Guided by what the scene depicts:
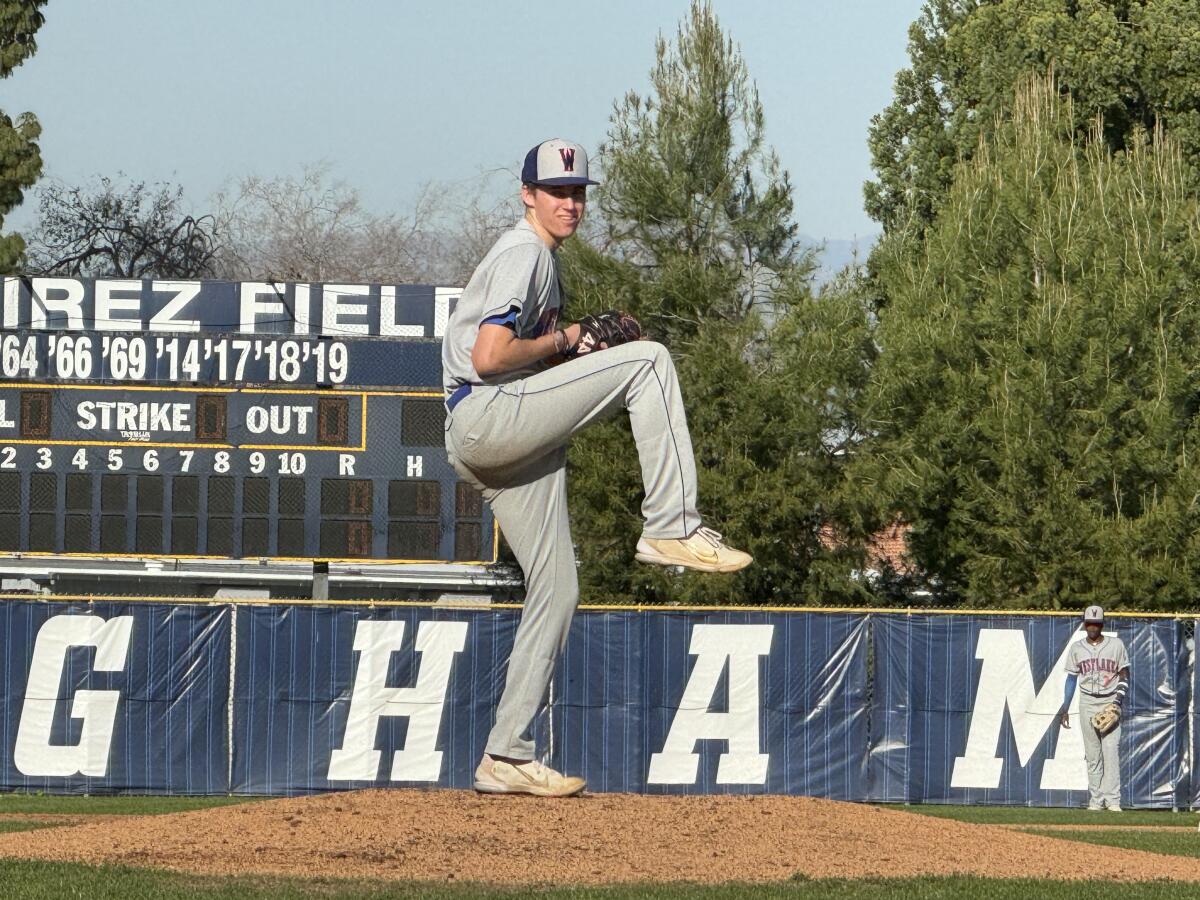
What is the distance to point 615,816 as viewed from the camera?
27.9 ft

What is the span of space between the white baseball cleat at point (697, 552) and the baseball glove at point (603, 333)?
3.01ft

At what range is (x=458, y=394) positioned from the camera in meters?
8.14

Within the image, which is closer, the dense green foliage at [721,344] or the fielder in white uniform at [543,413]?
the fielder in white uniform at [543,413]

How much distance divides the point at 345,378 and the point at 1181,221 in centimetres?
Answer: 1263

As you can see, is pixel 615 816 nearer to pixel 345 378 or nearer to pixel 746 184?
pixel 345 378

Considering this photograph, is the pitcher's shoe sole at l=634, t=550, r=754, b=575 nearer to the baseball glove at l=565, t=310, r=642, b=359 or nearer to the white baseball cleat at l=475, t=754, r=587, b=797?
the baseball glove at l=565, t=310, r=642, b=359

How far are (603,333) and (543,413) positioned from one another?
50 centimetres

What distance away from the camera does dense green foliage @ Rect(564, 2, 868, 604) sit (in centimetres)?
2702

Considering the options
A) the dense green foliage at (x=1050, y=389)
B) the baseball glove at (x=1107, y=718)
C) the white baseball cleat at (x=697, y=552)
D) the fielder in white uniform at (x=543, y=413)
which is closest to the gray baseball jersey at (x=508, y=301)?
the fielder in white uniform at (x=543, y=413)

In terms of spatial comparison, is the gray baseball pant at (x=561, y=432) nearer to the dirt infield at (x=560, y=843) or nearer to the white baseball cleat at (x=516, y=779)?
the white baseball cleat at (x=516, y=779)

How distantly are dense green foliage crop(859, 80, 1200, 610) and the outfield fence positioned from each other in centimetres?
705

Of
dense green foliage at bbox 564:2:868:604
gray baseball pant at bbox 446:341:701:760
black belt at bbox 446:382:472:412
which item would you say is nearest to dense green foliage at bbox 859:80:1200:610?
dense green foliage at bbox 564:2:868:604

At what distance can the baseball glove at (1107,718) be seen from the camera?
16422 mm

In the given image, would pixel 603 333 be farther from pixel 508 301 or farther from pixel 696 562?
pixel 696 562
